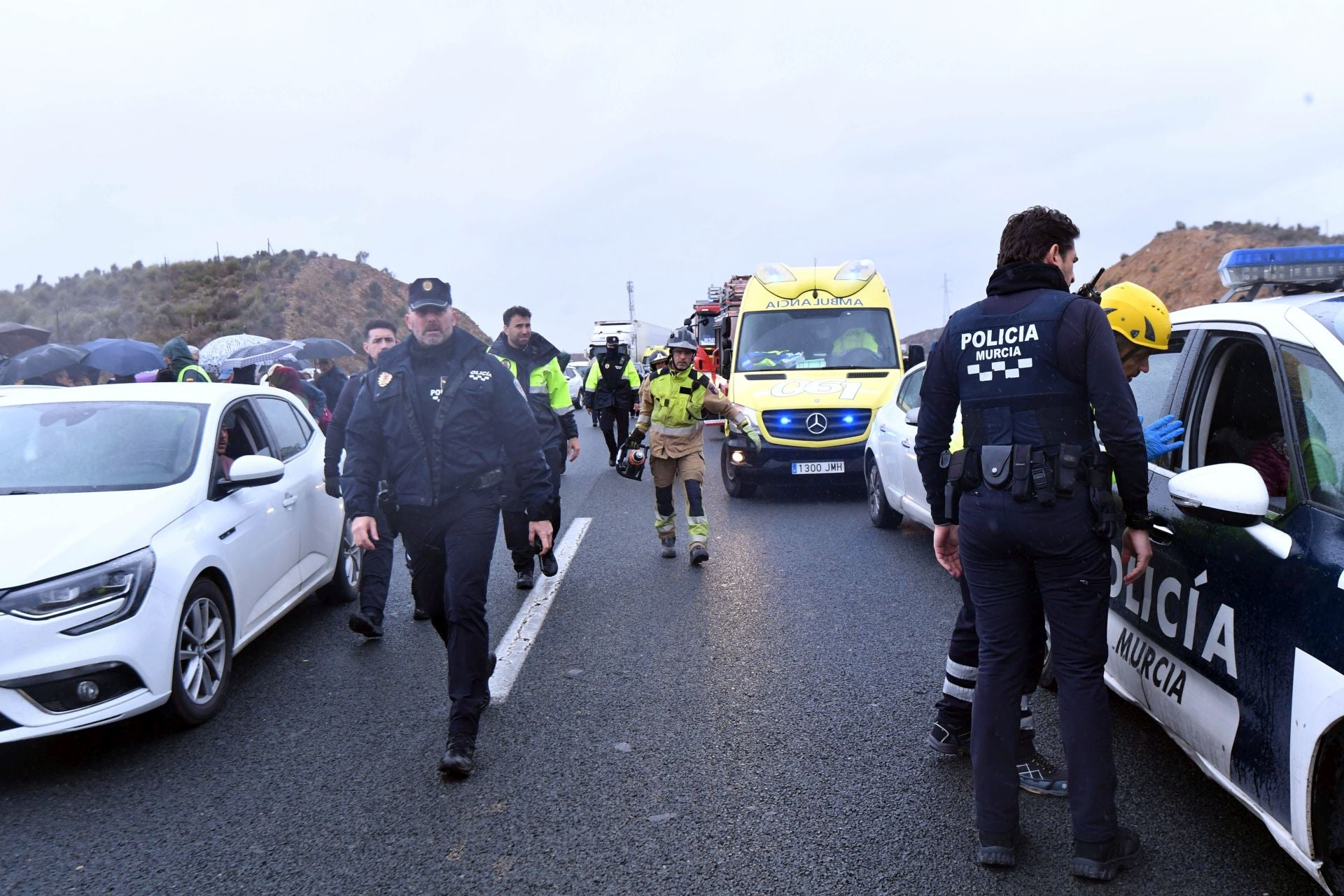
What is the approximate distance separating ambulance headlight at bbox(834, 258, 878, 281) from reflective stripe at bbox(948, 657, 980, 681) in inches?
367

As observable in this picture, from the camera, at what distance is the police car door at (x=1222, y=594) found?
2.92 metres

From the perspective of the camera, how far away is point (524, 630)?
21.0ft

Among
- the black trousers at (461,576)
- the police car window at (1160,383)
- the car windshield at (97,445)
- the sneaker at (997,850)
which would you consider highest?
the police car window at (1160,383)

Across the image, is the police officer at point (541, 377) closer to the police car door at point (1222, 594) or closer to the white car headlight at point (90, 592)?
the white car headlight at point (90, 592)

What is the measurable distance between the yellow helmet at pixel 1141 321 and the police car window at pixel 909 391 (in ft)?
17.4

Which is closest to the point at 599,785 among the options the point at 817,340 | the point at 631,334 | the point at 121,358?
the point at 817,340

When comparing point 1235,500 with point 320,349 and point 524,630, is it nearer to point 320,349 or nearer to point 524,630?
point 524,630

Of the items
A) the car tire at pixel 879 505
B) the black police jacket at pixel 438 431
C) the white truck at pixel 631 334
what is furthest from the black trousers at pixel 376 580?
the white truck at pixel 631 334

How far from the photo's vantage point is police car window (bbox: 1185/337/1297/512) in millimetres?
3588

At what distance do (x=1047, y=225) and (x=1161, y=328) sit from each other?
0.57 metres

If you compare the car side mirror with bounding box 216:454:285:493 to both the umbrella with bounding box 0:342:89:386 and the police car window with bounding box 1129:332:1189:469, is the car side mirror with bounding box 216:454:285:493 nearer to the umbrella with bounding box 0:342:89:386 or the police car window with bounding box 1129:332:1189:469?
the police car window with bounding box 1129:332:1189:469

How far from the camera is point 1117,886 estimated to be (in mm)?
3176

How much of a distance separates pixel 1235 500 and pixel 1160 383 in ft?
4.54

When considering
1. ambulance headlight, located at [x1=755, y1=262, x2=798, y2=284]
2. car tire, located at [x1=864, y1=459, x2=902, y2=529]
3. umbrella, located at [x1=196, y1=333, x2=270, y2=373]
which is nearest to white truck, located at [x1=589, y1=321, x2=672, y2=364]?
umbrella, located at [x1=196, y1=333, x2=270, y2=373]
